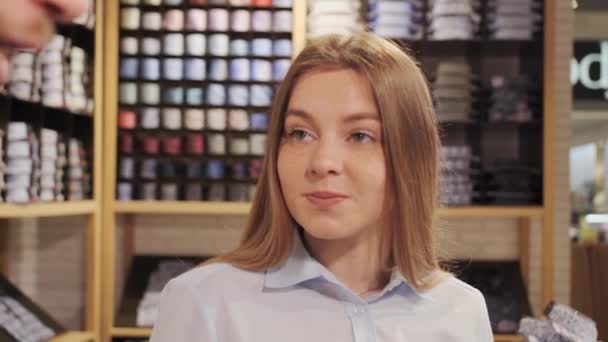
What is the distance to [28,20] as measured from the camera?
0.52ft

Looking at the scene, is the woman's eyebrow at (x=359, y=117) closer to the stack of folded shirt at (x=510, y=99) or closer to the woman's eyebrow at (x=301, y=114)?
the woman's eyebrow at (x=301, y=114)

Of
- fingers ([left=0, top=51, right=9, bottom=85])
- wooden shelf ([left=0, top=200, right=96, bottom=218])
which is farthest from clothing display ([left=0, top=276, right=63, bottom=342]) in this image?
fingers ([left=0, top=51, right=9, bottom=85])

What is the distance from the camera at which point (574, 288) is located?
4.70 m

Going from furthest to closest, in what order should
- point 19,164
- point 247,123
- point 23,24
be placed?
point 247,123, point 19,164, point 23,24

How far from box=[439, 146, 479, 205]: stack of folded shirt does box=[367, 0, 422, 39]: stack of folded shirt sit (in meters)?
0.65

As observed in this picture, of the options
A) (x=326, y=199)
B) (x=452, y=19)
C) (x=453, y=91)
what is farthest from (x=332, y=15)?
(x=326, y=199)

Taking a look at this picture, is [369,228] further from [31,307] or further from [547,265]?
[547,265]

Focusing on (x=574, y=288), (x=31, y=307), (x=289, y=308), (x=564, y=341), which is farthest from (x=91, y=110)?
(x=574, y=288)

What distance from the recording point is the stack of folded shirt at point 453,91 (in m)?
3.84

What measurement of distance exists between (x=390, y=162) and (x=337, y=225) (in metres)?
0.14

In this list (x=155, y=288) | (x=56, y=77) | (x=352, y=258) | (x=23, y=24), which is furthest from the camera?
(x=155, y=288)

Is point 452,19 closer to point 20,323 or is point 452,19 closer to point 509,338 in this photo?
point 509,338

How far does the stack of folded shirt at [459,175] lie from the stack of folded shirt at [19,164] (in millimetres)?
2057

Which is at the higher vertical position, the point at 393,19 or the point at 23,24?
the point at 393,19
